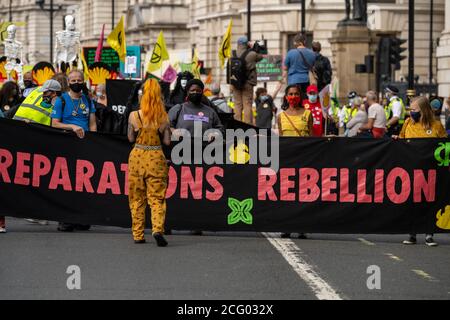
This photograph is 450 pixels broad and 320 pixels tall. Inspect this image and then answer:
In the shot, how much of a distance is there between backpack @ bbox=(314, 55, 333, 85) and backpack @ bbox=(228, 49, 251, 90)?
A: 2387mm

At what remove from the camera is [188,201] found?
16.7 meters

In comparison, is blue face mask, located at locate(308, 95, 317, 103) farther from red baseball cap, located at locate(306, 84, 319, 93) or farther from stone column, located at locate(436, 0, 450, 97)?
stone column, located at locate(436, 0, 450, 97)

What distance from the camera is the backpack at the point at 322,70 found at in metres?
23.0

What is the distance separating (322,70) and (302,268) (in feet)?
32.4

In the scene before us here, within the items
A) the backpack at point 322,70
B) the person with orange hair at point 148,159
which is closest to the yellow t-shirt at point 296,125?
the person with orange hair at point 148,159

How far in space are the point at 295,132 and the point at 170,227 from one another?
1.92 metres

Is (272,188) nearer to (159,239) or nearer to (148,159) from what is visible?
(148,159)

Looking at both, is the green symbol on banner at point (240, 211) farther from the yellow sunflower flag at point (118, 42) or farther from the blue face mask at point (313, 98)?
the yellow sunflower flag at point (118, 42)

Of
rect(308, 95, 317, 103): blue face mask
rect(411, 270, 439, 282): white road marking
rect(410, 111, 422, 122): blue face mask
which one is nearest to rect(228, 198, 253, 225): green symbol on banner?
rect(410, 111, 422, 122): blue face mask

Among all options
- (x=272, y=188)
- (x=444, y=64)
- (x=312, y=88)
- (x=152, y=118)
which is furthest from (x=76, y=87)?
(x=444, y=64)

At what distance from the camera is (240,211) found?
1652cm

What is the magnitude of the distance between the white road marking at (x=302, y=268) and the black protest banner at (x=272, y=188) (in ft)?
1.54

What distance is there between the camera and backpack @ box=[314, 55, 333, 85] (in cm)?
2298
